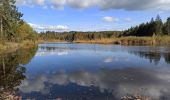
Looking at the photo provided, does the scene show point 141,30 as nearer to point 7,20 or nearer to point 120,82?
point 7,20

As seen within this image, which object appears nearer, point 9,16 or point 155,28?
point 9,16

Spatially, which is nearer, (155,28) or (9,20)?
(9,20)

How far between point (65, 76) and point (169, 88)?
26.5 feet

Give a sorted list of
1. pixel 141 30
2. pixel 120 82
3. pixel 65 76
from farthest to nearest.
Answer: pixel 141 30 < pixel 65 76 < pixel 120 82

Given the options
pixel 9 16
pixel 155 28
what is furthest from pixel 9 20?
pixel 155 28

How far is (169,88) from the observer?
682 inches

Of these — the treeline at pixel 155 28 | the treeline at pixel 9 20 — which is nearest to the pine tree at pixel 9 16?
the treeline at pixel 9 20

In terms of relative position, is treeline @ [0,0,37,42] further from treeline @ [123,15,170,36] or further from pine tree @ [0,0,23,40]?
treeline @ [123,15,170,36]

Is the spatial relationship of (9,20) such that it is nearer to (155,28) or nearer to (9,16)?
(9,16)

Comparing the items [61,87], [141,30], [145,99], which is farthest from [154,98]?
[141,30]

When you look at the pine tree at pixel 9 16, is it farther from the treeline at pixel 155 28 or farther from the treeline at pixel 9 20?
the treeline at pixel 155 28

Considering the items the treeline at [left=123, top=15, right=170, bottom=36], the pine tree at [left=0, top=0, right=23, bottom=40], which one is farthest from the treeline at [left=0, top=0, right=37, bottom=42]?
the treeline at [left=123, top=15, right=170, bottom=36]

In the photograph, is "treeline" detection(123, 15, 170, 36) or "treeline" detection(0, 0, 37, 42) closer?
"treeline" detection(0, 0, 37, 42)

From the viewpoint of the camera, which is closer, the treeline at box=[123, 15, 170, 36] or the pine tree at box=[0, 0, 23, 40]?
the pine tree at box=[0, 0, 23, 40]
